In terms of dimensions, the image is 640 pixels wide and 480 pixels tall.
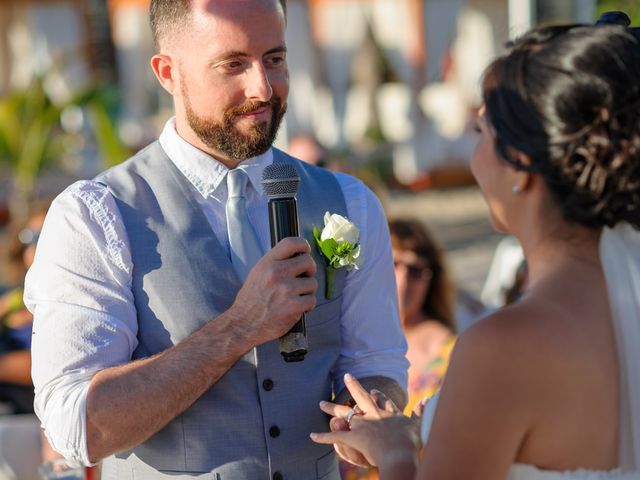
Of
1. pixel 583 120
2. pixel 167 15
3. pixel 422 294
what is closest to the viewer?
pixel 583 120

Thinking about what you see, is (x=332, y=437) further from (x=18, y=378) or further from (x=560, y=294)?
(x=18, y=378)

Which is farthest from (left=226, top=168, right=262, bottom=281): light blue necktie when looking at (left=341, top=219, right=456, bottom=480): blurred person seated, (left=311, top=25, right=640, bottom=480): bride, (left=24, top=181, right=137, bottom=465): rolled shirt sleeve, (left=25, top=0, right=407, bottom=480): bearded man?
(left=341, top=219, right=456, bottom=480): blurred person seated

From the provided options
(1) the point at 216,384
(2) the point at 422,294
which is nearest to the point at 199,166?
(1) the point at 216,384

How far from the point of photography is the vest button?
230 centimetres

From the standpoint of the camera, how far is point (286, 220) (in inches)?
84.9

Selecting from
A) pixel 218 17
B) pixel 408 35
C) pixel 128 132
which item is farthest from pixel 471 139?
pixel 218 17

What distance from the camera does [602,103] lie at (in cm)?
164

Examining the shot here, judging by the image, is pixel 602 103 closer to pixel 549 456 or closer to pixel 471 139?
pixel 549 456

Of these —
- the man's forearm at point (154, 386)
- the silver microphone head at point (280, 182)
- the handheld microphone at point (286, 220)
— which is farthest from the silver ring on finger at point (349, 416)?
the silver microphone head at point (280, 182)

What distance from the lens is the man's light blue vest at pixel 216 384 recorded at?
227cm

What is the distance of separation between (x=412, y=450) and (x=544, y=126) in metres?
0.67

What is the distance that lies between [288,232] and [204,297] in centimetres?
Answer: 28

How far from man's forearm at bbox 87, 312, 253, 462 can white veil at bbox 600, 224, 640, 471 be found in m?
0.82

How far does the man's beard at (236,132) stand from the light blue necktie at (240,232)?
66 millimetres
